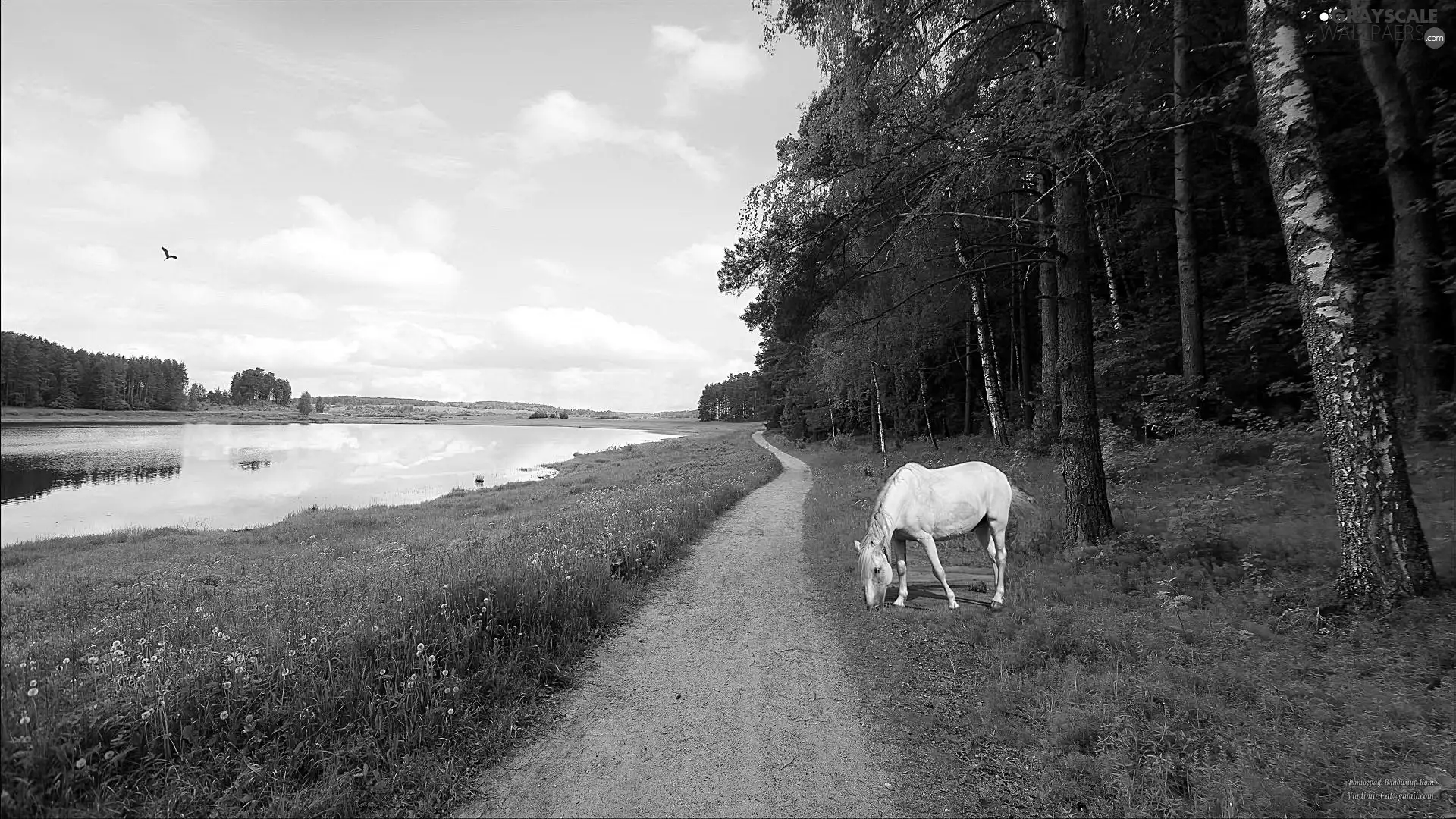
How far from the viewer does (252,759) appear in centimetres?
331

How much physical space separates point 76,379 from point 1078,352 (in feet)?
194

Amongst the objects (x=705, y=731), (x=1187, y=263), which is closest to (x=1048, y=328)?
(x=1187, y=263)

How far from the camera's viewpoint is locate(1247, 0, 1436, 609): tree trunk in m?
4.58

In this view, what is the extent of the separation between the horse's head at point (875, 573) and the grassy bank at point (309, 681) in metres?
3.16

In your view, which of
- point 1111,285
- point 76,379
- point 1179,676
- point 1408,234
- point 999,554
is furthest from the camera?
point 76,379

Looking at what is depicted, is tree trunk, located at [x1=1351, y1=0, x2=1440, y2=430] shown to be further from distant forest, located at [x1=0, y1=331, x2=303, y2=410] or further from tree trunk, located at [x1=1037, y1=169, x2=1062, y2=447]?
distant forest, located at [x1=0, y1=331, x2=303, y2=410]

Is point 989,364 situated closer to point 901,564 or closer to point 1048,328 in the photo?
point 1048,328

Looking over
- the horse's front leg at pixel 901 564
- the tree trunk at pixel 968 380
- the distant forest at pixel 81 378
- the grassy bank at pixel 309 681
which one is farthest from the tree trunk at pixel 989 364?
the distant forest at pixel 81 378

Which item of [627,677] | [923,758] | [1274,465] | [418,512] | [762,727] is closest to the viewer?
[923,758]

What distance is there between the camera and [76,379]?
37.7 m

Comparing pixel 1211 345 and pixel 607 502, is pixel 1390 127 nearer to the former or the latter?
pixel 1211 345

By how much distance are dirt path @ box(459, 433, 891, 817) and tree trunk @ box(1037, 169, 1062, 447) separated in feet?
18.0

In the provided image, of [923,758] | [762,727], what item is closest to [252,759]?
[762,727]

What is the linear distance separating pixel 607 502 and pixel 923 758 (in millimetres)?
12389
